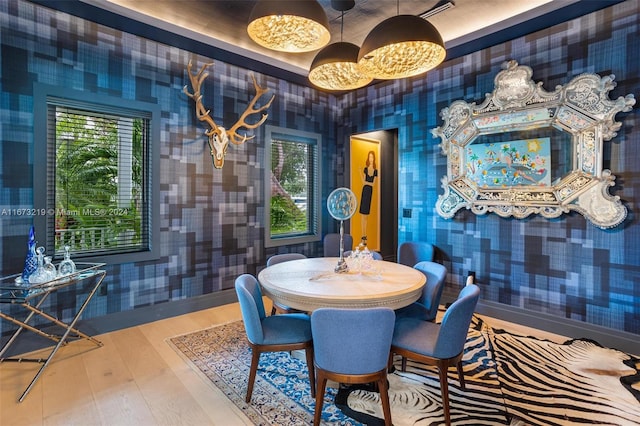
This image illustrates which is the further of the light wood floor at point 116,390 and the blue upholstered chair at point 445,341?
the light wood floor at point 116,390

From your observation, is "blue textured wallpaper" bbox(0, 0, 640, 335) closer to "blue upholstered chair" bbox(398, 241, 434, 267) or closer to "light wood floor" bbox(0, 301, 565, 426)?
"blue upholstered chair" bbox(398, 241, 434, 267)

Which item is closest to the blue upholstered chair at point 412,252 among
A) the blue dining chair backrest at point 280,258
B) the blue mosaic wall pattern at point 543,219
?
the blue mosaic wall pattern at point 543,219

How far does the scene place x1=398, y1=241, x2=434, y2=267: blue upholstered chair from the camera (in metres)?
4.16

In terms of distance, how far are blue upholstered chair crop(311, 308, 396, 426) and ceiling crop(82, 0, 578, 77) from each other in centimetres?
302

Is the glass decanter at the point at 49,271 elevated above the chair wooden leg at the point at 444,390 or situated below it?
above

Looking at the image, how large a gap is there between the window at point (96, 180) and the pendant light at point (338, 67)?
6.44 feet

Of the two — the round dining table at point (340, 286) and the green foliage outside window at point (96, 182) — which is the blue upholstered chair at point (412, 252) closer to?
the round dining table at point (340, 286)

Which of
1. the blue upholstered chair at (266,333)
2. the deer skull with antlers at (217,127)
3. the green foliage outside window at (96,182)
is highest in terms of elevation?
the deer skull with antlers at (217,127)

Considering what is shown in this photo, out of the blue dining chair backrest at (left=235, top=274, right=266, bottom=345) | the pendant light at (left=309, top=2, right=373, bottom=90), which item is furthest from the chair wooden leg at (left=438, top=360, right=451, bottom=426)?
the pendant light at (left=309, top=2, right=373, bottom=90)

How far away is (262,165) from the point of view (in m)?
4.54

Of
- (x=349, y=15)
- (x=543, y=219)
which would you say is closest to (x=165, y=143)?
(x=349, y=15)

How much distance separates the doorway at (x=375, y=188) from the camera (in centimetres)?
582

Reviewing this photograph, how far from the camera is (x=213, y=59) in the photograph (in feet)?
13.1

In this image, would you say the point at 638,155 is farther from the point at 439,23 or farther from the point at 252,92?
the point at 252,92
